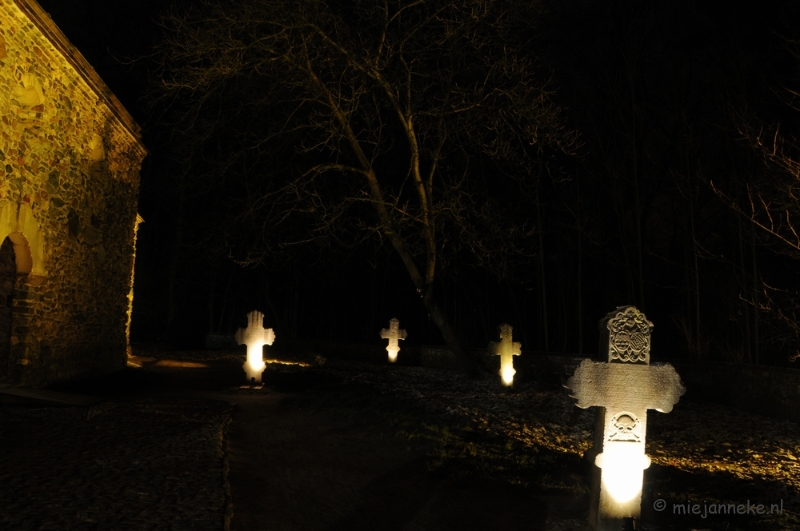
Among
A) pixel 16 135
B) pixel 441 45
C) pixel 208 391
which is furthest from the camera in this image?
pixel 441 45

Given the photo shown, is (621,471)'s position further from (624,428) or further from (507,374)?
(507,374)

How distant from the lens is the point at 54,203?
11695mm

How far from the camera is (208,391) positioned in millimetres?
13859

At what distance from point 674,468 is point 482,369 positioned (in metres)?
10.0

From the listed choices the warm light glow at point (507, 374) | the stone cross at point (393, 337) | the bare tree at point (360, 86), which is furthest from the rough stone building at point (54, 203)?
the stone cross at point (393, 337)

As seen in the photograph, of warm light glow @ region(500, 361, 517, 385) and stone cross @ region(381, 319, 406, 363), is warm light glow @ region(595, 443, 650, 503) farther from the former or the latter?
stone cross @ region(381, 319, 406, 363)

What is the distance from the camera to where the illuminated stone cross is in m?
6.22

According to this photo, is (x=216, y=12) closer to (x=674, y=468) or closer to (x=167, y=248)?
(x=674, y=468)

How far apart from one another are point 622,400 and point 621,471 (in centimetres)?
64

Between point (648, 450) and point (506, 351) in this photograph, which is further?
point (506, 351)

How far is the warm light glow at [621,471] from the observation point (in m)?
6.23

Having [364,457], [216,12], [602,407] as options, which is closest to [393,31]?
[216,12]

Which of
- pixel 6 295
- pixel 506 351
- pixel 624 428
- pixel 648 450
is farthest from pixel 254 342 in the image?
pixel 624 428

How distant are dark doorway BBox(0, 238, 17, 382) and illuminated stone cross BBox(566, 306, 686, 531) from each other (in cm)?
895
